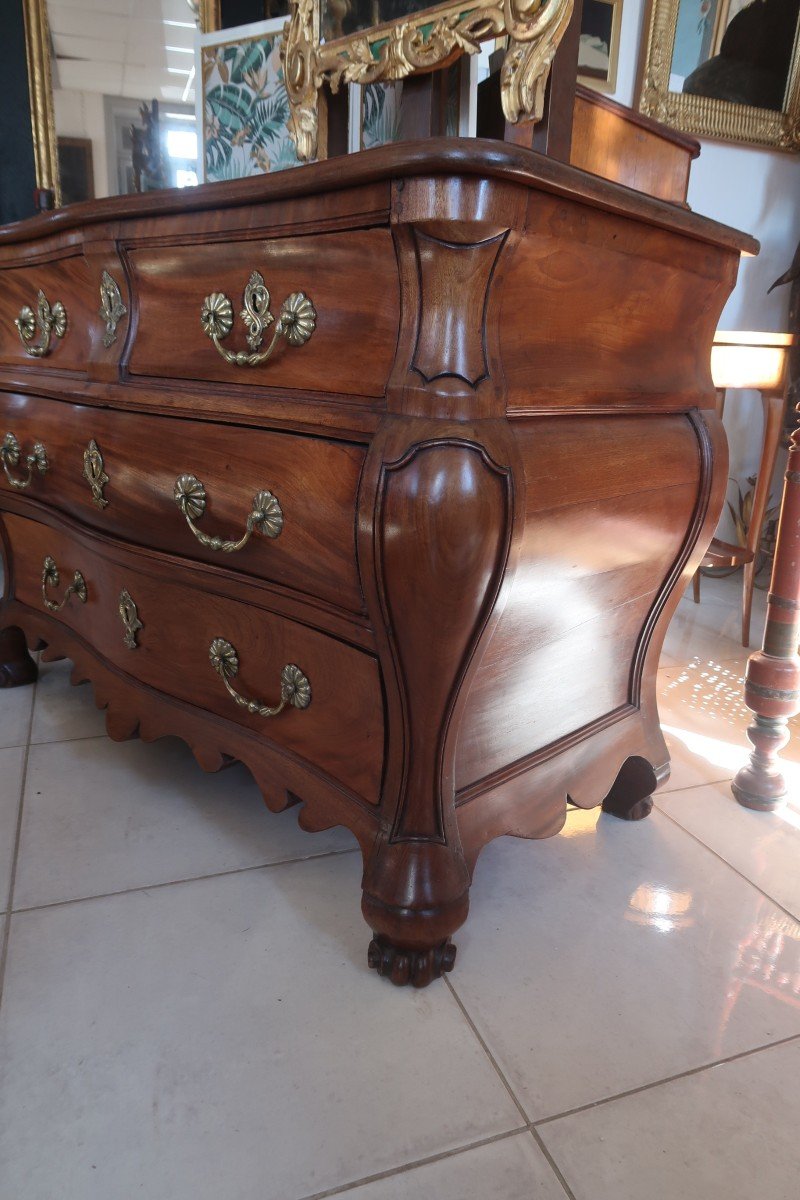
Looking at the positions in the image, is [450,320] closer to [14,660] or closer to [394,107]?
[394,107]

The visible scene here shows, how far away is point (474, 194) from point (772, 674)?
0.92 metres

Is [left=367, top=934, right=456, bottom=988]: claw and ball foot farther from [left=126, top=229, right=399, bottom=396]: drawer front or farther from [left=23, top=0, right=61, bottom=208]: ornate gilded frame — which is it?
[left=23, top=0, right=61, bottom=208]: ornate gilded frame

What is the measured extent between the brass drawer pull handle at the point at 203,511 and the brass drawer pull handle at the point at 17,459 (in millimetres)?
389

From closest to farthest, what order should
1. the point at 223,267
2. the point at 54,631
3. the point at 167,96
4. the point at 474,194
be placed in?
the point at 474,194 → the point at 223,267 → the point at 54,631 → the point at 167,96

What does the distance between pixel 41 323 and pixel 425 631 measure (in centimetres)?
90

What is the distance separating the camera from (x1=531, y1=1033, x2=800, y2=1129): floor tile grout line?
0.76m

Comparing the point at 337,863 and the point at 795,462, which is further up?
the point at 795,462

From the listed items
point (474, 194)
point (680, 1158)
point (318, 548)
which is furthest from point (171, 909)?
point (474, 194)

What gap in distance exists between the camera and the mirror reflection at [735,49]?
2.27m

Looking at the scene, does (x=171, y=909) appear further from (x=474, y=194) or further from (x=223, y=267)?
(x=474, y=194)

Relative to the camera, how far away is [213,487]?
957 millimetres

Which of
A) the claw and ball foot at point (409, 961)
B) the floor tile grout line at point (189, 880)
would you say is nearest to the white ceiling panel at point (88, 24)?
the floor tile grout line at point (189, 880)

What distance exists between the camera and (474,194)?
68 cm

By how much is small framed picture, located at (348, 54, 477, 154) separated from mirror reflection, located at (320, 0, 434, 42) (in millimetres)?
80
